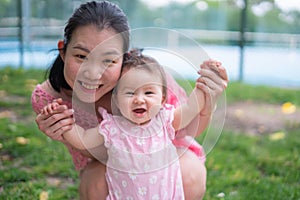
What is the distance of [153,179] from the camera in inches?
54.8

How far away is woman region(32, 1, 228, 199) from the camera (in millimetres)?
1372

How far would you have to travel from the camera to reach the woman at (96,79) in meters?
1.37

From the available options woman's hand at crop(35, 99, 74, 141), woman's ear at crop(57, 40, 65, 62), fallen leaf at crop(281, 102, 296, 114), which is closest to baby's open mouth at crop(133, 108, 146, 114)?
woman's hand at crop(35, 99, 74, 141)

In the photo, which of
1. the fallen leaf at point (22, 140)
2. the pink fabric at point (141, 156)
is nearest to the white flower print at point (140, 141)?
the pink fabric at point (141, 156)

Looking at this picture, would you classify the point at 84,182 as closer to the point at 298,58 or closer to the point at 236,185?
the point at 236,185

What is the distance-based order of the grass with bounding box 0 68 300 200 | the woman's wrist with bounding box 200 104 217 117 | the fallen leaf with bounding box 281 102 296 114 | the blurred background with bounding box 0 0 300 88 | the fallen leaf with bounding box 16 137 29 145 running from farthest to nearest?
the blurred background with bounding box 0 0 300 88, the fallen leaf with bounding box 281 102 296 114, the fallen leaf with bounding box 16 137 29 145, the grass with bounding box 0 68 300 200, the woman's wrist with bounding box 200 104 217 117

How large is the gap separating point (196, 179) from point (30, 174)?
1.05 meters

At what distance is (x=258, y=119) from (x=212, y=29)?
7282 millimetres

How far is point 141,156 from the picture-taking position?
138 cm

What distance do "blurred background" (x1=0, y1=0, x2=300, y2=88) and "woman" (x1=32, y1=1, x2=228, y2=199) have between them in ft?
17.0

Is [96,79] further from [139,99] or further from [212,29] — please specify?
[212,29]

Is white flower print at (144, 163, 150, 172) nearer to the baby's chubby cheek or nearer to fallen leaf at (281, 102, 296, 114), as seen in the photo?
the baby's chubby cheek

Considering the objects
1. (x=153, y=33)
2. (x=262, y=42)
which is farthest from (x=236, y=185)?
(x=262, y=42)

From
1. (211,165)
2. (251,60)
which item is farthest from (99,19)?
(251,60)
